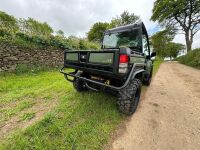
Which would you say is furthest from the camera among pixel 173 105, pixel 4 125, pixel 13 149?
pixel 173 105

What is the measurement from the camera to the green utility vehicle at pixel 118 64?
7.98 feet

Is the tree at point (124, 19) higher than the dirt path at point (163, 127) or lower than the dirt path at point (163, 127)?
higher

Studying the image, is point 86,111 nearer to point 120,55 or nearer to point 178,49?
point 120,55

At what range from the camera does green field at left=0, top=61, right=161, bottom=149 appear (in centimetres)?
213

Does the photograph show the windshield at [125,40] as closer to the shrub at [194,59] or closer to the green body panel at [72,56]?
the green body panel at [72,56]

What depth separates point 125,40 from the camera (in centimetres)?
399

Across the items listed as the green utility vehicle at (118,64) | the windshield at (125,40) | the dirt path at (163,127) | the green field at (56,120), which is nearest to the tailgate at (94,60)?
the green utility vehicle at (118,64)

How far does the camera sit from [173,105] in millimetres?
3855

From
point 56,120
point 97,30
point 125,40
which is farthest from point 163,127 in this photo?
point 97,30

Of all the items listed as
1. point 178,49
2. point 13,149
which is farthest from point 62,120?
point 178,49

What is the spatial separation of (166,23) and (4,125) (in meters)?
30.3

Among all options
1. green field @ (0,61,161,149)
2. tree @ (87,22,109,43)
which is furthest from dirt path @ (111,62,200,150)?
tree @ (87,22,109,43)

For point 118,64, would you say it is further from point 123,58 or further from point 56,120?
point 56,120

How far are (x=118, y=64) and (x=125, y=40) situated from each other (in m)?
1.82
